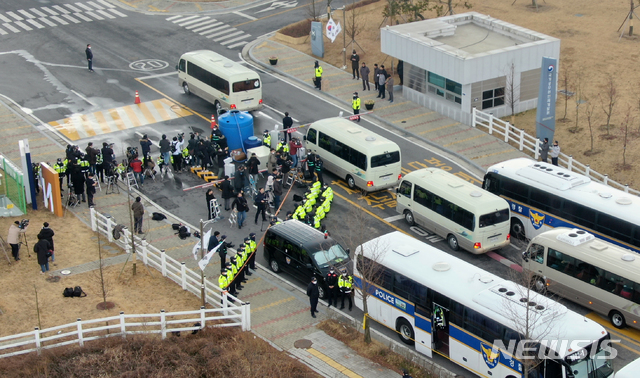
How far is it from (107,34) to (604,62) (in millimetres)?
32751

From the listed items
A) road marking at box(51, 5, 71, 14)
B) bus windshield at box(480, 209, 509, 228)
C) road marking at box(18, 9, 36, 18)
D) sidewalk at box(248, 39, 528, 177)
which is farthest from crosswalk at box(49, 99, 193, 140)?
bus windshield at box(480, 209, 509, 228)

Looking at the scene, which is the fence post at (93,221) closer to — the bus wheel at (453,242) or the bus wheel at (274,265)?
the bus wheel at (274,265)

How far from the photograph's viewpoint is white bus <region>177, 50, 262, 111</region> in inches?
1657

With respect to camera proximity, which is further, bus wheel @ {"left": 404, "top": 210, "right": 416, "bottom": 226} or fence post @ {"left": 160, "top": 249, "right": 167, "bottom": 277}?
bus wheel @ {"left": 404, "top": 210, "right": 416, "bottom": 226}

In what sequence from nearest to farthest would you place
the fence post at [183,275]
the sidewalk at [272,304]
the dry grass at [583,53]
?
the sidewalk at [272,304] → the fence post at [183,275] → the dry grass at [583,53]

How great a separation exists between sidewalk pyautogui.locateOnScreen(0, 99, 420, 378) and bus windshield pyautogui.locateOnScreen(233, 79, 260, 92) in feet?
26.7

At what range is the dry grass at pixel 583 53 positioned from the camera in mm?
39406

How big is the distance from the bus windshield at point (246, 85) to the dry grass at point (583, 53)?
999 centimetres

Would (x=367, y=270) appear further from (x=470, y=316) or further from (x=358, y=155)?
(x=358, y=155)

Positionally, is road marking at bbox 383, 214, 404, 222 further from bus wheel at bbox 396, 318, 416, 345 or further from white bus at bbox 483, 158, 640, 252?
bus wheel at bbox 396, 318, 416, 345

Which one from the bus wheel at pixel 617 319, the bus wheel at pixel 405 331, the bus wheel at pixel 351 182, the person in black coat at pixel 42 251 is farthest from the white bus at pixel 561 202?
the person in black coat at pixel 42 251

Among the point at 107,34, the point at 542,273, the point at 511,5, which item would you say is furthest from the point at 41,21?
the point at 542,273

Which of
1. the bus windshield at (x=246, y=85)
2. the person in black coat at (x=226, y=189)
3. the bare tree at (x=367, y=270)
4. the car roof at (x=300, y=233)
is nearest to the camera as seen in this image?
the bare tree at (x=367, y=270)

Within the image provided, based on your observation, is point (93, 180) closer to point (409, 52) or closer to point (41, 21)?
point (409, 52)
